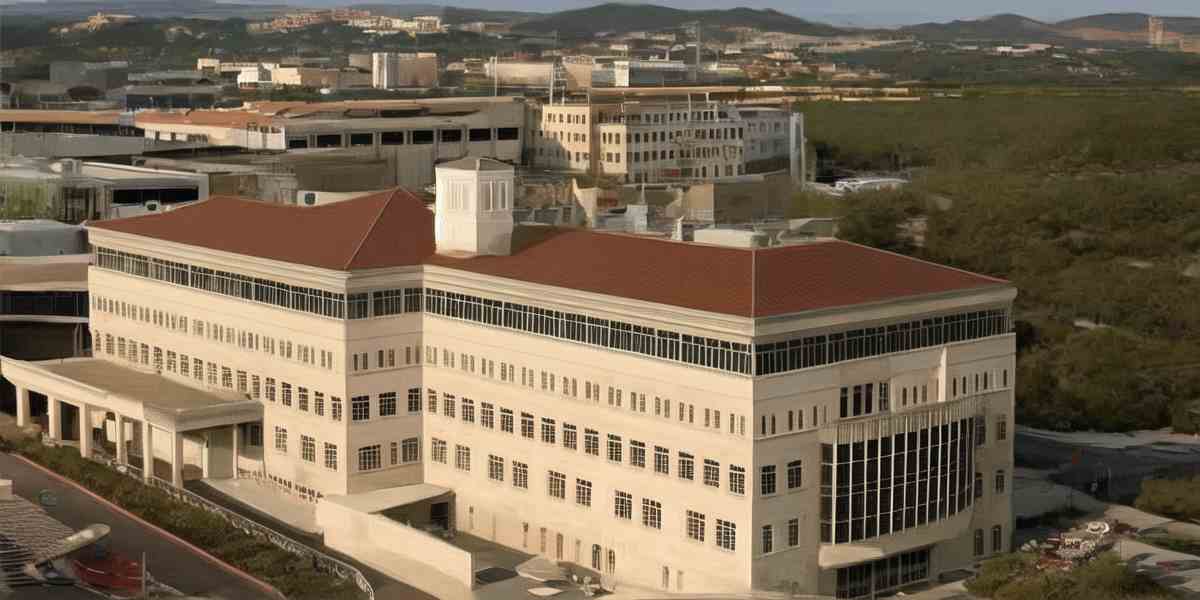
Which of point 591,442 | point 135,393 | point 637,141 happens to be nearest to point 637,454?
point 591,442

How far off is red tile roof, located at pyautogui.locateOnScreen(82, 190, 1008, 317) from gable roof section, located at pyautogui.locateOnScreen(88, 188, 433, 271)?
0.04 m

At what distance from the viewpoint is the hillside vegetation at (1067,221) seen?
7712 cm

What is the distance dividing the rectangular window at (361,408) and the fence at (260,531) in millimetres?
3877

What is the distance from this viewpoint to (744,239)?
5422 centimetres

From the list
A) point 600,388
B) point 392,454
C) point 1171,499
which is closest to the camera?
point 600,388

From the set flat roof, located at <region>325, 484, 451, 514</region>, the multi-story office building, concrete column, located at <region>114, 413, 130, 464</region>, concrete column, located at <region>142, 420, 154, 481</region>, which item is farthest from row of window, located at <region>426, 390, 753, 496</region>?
the multi-story office building

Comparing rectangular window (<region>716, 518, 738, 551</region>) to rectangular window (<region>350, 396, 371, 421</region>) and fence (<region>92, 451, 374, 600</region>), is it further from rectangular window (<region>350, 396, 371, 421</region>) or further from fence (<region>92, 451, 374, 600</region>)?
rectangular window (<region>350, 396, 371, 421</region>)

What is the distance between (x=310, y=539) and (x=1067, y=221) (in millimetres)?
70067

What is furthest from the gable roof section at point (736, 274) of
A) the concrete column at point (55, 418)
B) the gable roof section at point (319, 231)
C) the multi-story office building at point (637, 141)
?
the multi-story office building at point (637, 141)

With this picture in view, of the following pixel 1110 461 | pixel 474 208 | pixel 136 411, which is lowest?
pixel 1110 461

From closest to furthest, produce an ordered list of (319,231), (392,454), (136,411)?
(392,454) → (319,231) → (136,411)

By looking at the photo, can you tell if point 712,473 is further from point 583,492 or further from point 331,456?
point 331,456

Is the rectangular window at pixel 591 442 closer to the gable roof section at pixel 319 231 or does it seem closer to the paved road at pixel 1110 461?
the gable roof section at pixel 319 231

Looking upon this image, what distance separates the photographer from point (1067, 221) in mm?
115125
